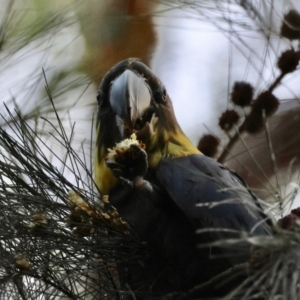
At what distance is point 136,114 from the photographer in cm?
125

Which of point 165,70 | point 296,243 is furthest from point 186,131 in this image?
point 296,243

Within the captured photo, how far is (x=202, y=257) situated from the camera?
40.4 inches

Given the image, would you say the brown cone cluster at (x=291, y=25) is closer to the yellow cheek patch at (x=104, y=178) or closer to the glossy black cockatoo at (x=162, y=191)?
the glossy black cockatoo at (x=162, y=191)

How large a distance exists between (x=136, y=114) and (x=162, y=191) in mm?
192

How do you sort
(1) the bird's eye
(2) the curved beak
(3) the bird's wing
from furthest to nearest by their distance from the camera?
(1) the bird's eye → (2) the curved beak → (3) the bird's wing

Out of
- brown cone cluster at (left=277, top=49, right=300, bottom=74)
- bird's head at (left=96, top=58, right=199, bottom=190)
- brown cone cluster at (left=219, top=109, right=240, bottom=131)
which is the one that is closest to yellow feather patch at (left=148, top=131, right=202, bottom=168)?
bird's head at (left=96, top=58, right=199, bottom=190)

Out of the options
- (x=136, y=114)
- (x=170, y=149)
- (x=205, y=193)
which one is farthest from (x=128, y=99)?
(x=205, y=193)

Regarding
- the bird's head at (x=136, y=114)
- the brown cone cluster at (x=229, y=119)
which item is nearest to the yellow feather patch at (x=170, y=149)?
the bird's head at (x=136, y=114)

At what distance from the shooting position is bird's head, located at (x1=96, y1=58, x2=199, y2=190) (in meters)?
1.24

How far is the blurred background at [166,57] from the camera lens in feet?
3.72

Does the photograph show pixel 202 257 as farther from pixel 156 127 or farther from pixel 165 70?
pixel 165 70

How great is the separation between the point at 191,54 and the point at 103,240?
0.79 meters

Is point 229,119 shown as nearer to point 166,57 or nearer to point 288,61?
point 288,61

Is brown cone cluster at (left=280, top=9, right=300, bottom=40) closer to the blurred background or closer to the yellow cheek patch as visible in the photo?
the blurred background
